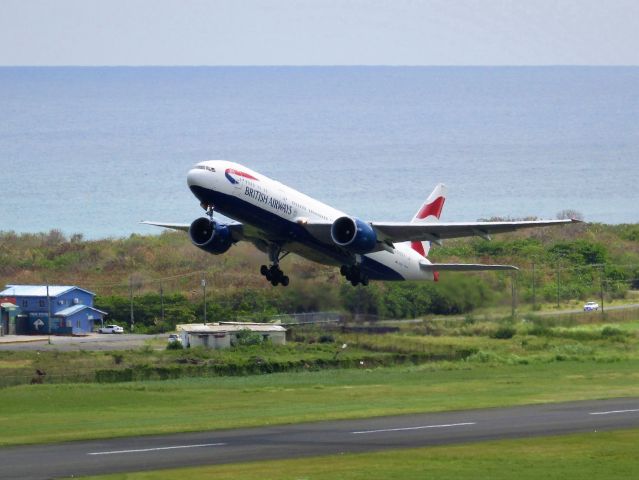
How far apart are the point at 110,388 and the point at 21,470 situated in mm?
26380

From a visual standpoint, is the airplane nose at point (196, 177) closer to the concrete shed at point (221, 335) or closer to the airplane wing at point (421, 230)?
the airplane wing at point (421, 230)

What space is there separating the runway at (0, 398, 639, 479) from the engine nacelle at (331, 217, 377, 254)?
32.1 ft

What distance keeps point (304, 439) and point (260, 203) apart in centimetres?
1478

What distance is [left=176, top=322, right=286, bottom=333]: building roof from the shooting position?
279 ft

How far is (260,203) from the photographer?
58656 mm

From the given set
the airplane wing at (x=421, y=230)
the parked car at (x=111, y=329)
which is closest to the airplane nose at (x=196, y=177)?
the airplane wing at (x=421, y=230)

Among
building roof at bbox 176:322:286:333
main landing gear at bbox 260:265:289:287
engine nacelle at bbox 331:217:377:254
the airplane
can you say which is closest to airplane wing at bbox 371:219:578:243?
the airplane

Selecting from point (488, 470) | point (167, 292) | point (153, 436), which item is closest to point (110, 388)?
point (153, 436)

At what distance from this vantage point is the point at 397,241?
6406 centimetres

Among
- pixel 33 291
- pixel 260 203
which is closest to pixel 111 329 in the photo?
pixel 33 291

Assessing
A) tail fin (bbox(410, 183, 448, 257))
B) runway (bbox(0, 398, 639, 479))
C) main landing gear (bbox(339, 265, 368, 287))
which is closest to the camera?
runway (bbox(0, 398, 639, 479))

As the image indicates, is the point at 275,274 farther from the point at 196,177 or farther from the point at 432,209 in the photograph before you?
the point at 432,209

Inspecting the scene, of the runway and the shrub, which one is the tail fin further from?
the runway

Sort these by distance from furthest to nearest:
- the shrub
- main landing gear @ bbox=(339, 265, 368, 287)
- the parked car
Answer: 1. the parked car
2. the shrub
3. main landing gear @ bbox=(339, 265, 368, 287)
